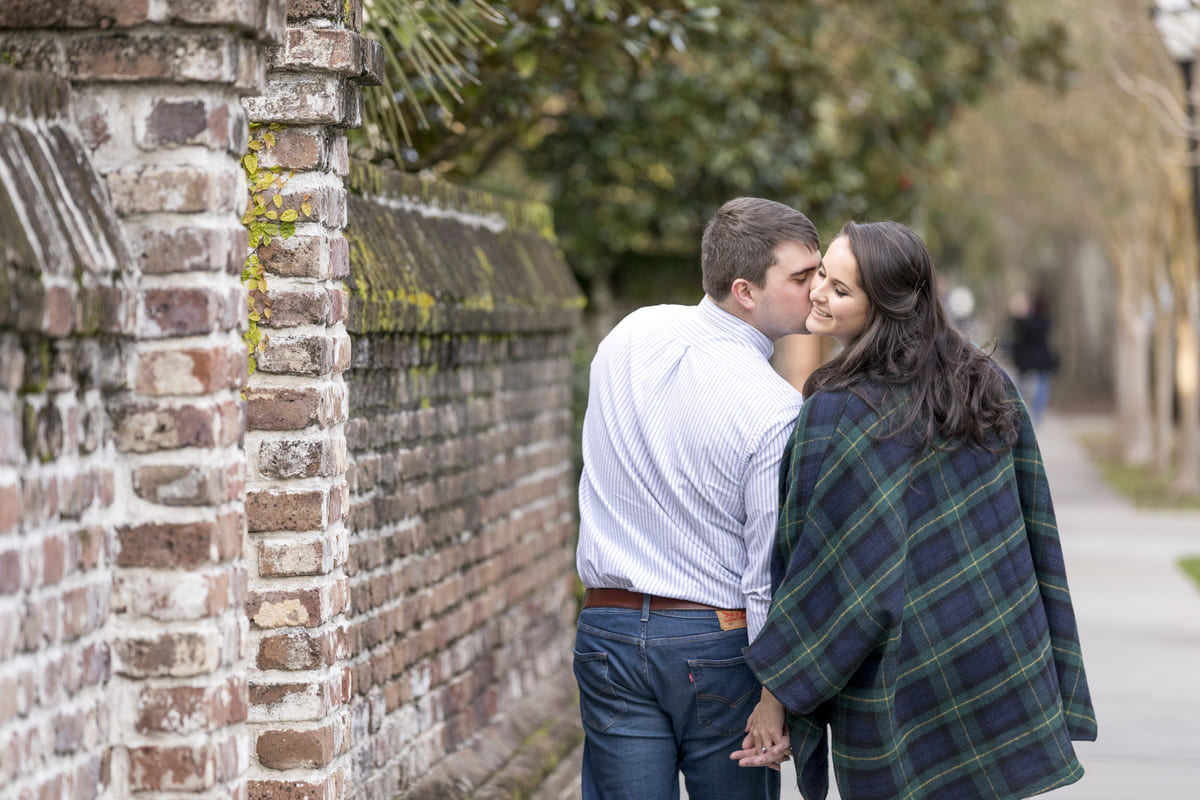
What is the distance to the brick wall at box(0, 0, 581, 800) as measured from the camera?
7.56 ft

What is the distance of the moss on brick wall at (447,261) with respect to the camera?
4.18 m

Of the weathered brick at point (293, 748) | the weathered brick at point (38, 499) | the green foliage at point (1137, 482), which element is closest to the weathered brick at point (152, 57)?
the weathered brick at point (38, 499)

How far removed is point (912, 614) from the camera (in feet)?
10.8

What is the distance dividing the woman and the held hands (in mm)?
39

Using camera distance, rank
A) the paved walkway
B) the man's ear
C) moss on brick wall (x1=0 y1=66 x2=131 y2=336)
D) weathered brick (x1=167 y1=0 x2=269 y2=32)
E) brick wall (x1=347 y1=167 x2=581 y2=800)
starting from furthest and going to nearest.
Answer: the paved walkway
brick wall (x1=347 y1=167 x2=581 y2=800)
the man's ear
weathered brick (x1=167 y1=0 x2=269 y2=32)
moss on brick wall (x1=0 y1=66 x2=131 y2=336)

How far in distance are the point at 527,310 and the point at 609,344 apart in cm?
228

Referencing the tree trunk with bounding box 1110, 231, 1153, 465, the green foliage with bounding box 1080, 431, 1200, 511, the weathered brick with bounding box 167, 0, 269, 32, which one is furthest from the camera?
the tree trunk with bounding box 1110, 231, 1153, 465

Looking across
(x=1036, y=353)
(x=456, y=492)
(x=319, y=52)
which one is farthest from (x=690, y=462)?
(x=1036, y=353)

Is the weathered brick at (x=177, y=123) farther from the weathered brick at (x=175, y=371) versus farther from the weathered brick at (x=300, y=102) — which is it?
the weathered brick at (x=300, y=102)

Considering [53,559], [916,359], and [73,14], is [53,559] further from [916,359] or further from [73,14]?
[916,359]

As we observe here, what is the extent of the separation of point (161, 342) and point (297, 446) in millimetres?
871

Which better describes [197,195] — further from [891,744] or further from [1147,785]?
[1147,785]

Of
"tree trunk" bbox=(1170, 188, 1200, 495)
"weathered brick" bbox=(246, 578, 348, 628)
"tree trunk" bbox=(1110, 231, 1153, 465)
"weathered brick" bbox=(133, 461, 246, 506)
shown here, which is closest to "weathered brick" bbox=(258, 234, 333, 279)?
"weathered brick" bbox=(246, 578, 348, 628)

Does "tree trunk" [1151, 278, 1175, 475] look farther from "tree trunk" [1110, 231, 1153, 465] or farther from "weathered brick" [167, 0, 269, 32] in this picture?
"weathered brick" [167, 0, 269, 32]
